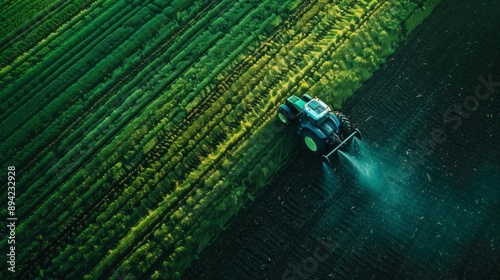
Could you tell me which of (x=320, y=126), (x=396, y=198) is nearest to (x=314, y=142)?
(x=320, y=126)

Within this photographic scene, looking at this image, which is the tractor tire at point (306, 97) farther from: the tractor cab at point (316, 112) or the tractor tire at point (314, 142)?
the tractor tire at point (314, 142)

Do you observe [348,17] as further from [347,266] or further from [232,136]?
[347,266]

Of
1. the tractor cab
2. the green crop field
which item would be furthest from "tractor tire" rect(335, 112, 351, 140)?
the green crop field

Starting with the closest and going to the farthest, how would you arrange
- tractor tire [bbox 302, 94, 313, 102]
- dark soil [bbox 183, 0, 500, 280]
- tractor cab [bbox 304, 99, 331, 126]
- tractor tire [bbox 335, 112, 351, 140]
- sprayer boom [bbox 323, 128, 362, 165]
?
Answer: dark soil [bbox 183, 0, 500, 280] → tractor cab [bbox 304, 99, 331, 126] → sprayer boom [bbox 323, 128, 362, 165] → tractor tire [bbox 335, 112, 351, 140] → tractor tire [bbox 302, 94, 313, 102]

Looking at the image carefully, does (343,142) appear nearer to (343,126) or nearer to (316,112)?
(343,126)

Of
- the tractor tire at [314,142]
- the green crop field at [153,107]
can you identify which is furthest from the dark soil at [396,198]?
the green crop field at [153,107]

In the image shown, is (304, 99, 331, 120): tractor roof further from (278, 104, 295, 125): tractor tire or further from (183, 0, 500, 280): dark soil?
(183, 0, 500, 280): dark soil
